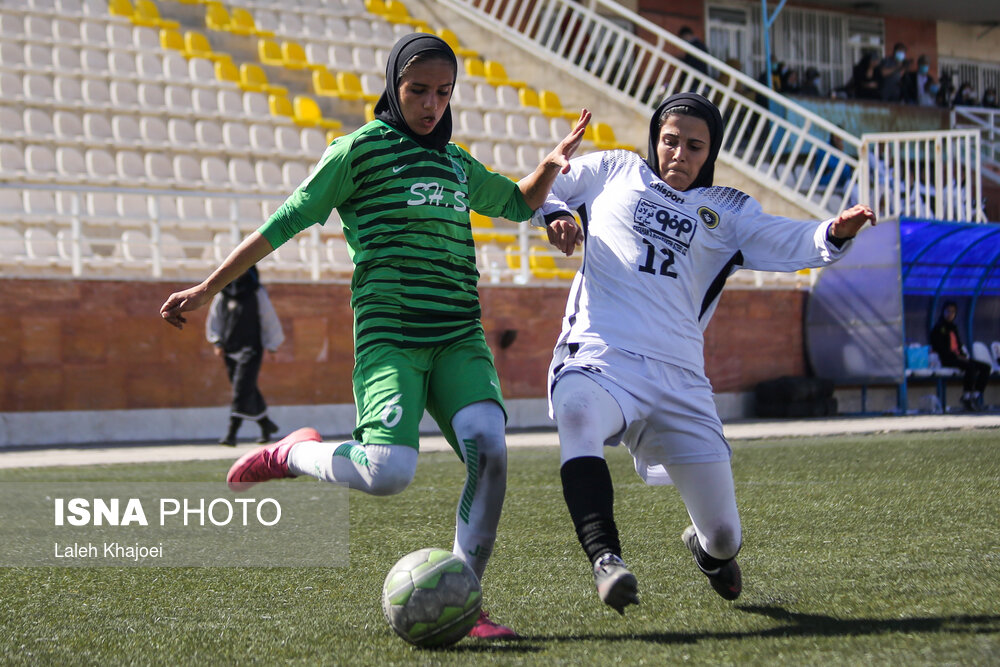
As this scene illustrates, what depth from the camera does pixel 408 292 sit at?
4559 millimetres

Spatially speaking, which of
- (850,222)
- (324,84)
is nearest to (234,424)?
(850,222)

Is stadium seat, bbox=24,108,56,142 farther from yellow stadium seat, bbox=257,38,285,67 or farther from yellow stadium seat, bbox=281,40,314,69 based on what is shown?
yellow stadium seat, bbox=281,40,314,69

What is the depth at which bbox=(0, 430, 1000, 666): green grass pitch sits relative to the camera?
402 centimetres

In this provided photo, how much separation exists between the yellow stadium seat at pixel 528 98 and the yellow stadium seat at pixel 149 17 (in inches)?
238

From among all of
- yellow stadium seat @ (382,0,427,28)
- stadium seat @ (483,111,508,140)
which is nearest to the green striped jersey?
stadium seat @ (483,111,508,140)

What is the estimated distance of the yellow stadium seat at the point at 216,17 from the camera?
72.0 feet

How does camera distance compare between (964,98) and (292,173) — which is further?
(964,98)

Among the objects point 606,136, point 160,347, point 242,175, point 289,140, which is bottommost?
point 160,347

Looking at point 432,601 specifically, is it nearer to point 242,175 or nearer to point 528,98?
point 242,175

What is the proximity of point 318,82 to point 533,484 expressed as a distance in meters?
13.7

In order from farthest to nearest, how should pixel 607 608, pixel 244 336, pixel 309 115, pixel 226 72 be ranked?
pixel 226 72, pixel 309 115, pixel 244 336, pixel 607 608

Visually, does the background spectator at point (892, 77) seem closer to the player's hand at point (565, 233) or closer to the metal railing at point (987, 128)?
the metal railing at point (987, 128)

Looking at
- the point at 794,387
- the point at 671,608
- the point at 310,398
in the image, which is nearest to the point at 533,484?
the point at 671,608

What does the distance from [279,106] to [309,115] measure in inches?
20.2
